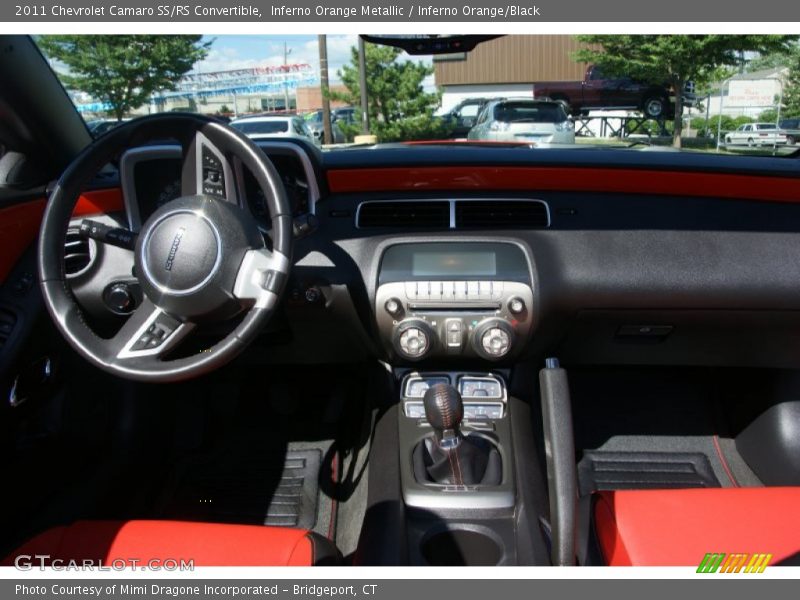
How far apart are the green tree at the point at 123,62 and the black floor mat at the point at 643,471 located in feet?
7.82

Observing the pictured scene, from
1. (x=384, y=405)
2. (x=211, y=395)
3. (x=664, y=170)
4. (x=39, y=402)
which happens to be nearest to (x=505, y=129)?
(x=664, y=170)

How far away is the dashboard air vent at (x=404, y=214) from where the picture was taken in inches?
96.9

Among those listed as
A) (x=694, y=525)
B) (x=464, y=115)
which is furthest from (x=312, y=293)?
(x=464, y=115)

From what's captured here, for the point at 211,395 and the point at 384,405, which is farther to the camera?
the point at 211,395

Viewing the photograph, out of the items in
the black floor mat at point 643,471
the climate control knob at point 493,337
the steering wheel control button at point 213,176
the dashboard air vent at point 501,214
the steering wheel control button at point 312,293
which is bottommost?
the black floor mat at point 643,471

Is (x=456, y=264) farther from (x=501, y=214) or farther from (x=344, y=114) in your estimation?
(x=344, y=114)

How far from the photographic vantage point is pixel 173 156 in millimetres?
A: 2361

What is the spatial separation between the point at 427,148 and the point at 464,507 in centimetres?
152

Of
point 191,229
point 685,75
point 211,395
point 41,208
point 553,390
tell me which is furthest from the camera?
point 211,395

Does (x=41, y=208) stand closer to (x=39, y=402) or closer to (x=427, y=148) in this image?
(x=39, y=402)

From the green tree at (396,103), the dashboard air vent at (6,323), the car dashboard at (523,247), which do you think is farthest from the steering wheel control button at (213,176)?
the green tree at (396,103)

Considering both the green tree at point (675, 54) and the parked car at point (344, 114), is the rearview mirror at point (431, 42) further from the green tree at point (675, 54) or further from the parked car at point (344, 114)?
the parked car at point (344, 114)

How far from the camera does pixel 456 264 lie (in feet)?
7.76

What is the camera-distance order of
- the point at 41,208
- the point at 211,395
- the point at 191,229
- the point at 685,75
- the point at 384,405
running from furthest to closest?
the point at 211,395 → the point at 384,405 → the point at 41,208 → the point at 685,75 → the point at 191,229
